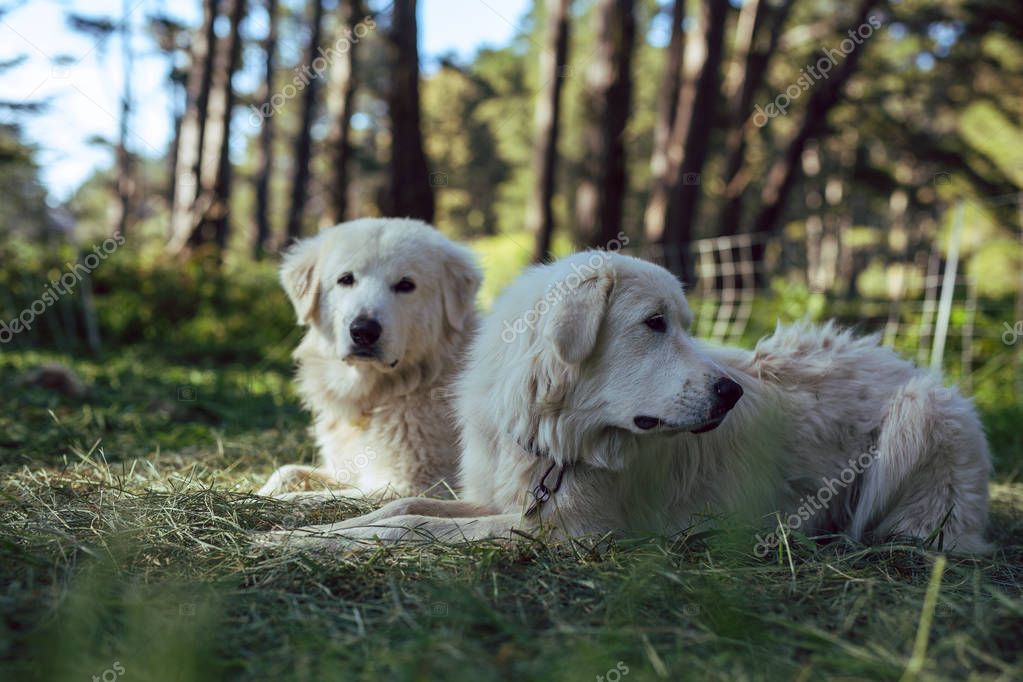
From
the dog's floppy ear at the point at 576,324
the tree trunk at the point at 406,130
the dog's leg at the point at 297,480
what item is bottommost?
the dog's leg at the point at 297,480

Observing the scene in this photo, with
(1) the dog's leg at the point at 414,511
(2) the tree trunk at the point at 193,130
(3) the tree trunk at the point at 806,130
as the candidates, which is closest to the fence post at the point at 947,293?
(1) the dog's leg at the point at 414,511

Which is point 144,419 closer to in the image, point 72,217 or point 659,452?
point 659,452

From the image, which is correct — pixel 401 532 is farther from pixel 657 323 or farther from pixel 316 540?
pixel 657 323

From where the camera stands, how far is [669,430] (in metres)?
3.08

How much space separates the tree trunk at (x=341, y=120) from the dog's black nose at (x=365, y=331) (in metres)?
11.2

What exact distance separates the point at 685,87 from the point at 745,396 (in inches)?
465

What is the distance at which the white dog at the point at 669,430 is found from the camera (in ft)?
10.2

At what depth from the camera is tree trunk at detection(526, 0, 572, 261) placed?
46.2ft

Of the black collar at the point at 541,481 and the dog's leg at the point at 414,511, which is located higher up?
the black collar at the point at 541,481

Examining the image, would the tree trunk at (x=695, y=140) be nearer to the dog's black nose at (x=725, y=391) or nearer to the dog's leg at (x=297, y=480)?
the dog's leg at (x=297, y=480)

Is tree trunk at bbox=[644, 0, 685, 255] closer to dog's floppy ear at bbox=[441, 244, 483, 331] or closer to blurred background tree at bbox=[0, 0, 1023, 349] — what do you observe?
blurred background tree at bbox=[0, 0, 1023, 349]

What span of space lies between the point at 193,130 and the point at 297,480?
13.7 m

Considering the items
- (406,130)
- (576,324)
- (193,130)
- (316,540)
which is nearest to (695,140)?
(406,130)

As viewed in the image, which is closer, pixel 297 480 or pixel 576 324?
pixel 576 324
